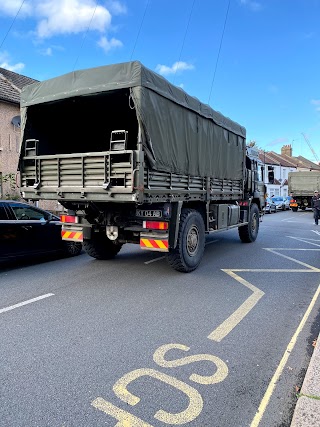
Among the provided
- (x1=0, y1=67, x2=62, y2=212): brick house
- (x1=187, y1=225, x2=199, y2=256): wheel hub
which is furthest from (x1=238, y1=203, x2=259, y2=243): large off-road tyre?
(x1=0, y1=67, x2=62, y2=212): brick house

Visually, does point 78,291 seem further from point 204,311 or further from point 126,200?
point 204,311

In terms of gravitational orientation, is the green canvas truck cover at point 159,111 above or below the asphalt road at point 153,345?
above

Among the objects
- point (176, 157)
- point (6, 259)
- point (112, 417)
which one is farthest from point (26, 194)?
point (112, 417)

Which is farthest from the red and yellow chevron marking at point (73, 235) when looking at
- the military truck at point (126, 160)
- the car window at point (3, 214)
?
the car window at point (3, 214)

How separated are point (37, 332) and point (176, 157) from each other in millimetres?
3809

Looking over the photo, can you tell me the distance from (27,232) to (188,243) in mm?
3413

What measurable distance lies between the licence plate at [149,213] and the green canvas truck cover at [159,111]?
2.50 ft

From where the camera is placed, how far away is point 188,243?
267 inches

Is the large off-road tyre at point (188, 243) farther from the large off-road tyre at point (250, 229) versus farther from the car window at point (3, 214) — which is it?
the large off-road tyre at point (250, 229)

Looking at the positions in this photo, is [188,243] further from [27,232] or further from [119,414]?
[119,414]

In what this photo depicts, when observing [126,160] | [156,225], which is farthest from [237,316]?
[126,160]

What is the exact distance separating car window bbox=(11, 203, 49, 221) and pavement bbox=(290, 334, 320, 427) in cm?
614

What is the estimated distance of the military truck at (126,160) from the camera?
17.9 feet

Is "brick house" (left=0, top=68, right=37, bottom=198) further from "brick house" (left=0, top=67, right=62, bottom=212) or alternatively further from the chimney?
the chimney
